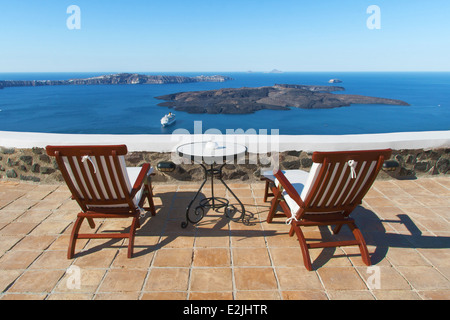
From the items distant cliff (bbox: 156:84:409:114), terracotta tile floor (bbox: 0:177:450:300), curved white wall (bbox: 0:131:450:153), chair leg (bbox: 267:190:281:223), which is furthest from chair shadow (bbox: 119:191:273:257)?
distant cliff (bbox: 156:84:409:114)

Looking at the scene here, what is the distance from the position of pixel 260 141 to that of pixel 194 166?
84cm

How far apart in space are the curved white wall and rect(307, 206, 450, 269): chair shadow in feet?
2.94

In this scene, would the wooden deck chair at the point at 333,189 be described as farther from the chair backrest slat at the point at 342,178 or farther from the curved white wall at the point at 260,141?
the curved white wall at the point at 260,141

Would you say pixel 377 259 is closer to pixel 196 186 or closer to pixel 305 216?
pixel 305 216

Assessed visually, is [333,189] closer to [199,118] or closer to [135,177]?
[135,177]

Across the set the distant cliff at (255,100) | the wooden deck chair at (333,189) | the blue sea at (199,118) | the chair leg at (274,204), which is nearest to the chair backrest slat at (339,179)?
the wooden deck chair at (333,189)

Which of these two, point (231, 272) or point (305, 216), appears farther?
point (305, 216)

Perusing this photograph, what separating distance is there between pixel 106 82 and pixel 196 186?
13283cm

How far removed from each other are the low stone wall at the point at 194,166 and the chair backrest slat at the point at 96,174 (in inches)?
47.7

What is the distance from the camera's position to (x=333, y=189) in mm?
1738

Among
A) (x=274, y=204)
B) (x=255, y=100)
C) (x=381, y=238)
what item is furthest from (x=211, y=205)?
(x=255, y=100)

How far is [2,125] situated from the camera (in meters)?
55.9
